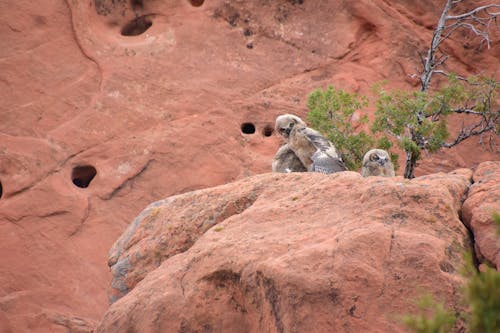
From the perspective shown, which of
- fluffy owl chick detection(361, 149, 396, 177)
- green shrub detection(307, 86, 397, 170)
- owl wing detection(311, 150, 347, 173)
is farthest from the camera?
green shrub detection(307, 86, 397, 170)

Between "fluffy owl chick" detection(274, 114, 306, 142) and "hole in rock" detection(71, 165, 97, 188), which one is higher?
"hole in rock" detection(71, 165, 97, 188)

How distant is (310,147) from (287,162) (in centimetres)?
47

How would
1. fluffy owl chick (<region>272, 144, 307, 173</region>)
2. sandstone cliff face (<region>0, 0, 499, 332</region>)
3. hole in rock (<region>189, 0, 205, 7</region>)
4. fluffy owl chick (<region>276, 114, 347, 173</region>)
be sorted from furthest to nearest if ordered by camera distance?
1. hole in rock (<region>189, 0, 205, 7</region>)
2. sandstone cliff face (<region>0, 0, 499, 332</region>)
3. fluffy owl chick (<region>272, 144, 307, 173</region>)
4. fluffy owl chick (<region>276, 114, 347, 173</region>)

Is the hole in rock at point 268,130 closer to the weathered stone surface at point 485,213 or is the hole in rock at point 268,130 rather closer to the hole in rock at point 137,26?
the hole in rock at point 137,26

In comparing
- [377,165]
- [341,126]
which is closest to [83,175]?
[341,126]

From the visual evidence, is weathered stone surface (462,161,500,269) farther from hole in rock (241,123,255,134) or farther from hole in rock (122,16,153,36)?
hole in rock (122,16,153,36)

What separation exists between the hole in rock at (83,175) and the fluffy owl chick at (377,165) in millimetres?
5294

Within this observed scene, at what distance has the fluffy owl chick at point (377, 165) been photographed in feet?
32.8

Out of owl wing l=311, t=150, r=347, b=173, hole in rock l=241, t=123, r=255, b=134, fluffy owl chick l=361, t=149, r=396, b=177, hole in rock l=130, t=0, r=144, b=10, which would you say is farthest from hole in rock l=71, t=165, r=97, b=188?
fluffy owl chick l=361, t=149, r=396, b=177

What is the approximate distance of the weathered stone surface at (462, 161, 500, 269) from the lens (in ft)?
22.3

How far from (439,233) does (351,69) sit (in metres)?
8.46

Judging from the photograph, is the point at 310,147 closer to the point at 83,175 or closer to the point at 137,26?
the point at 83,175

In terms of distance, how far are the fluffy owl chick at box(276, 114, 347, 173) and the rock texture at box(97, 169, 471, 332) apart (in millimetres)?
1649

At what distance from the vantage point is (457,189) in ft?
25.5
